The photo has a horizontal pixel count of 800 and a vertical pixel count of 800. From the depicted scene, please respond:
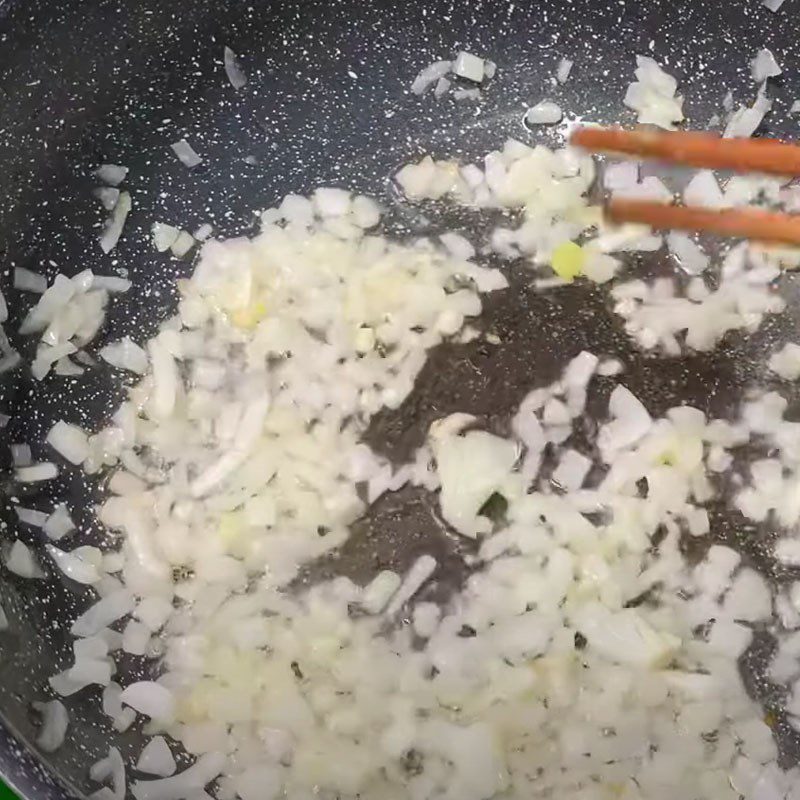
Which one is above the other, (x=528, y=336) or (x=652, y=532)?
(x=528, y=336)

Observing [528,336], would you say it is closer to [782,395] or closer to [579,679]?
[782,395]

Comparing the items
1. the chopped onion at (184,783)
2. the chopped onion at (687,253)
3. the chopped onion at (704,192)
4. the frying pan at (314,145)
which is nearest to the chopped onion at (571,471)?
the frying pan at (314,145)

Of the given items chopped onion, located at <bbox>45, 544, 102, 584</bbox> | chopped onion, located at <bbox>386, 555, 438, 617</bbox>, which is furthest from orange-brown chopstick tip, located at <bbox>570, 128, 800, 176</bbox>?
chopped onion, located at <bbox>45, 544, 102, 584</bbox>

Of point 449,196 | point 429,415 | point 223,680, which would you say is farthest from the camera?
point 449,196

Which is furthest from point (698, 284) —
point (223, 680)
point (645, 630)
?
point (223, 680)

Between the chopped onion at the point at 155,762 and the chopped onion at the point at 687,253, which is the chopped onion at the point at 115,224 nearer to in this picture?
the chopped onion at the point at 155,762

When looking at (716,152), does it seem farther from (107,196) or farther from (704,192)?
(107,196)

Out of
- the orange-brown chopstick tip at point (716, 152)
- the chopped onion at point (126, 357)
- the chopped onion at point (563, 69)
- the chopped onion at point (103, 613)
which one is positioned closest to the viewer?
the orange-brown chopstick tip at point (716, 152)

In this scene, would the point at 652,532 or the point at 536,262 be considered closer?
the point at 652,532
